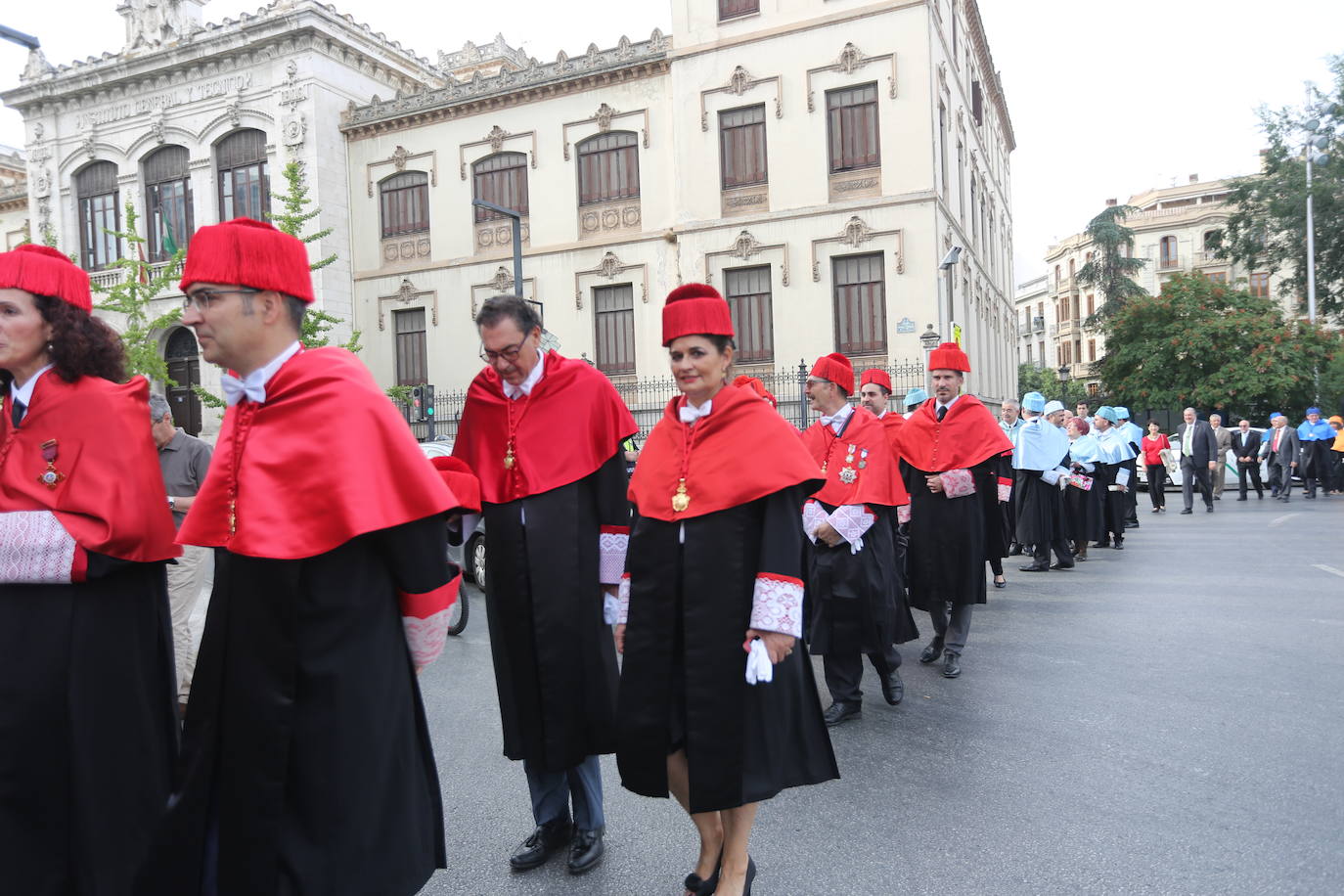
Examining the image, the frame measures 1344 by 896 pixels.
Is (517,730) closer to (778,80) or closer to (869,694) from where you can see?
(869,694)

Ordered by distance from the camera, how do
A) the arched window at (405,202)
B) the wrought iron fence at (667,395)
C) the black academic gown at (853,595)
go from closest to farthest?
the black academic gown at (853,595), the wrought iron fence at (667,395), the arched window at (405,202)

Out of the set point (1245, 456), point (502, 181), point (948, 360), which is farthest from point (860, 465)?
point (502, 181)

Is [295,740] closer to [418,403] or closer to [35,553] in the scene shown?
[35,553]

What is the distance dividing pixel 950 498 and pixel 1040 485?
5.88 m

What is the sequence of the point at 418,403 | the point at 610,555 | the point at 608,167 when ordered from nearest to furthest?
1. the point at 610,555
2. the point at 608,167
3. the point at 418,403

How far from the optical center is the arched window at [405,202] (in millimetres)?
27984

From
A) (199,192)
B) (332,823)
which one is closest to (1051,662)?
(332,823)

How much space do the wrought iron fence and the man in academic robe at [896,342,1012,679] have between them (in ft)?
43.4

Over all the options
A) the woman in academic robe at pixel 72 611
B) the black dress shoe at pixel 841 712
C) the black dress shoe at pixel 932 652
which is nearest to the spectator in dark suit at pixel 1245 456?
the black dress shoe at pixel 932 652

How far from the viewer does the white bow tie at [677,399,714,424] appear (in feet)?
11.8

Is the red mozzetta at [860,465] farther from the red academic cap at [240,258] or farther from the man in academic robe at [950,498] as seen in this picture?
the red academic cap at [240,258]

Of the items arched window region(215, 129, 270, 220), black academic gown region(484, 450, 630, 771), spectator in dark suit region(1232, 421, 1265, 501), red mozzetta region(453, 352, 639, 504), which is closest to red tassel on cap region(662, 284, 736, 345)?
red mozzetta region(453, 352, 639, 504)

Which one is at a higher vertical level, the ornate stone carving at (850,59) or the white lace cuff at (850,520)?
the ornate stone carving at (850,59)

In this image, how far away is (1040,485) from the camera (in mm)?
12109
